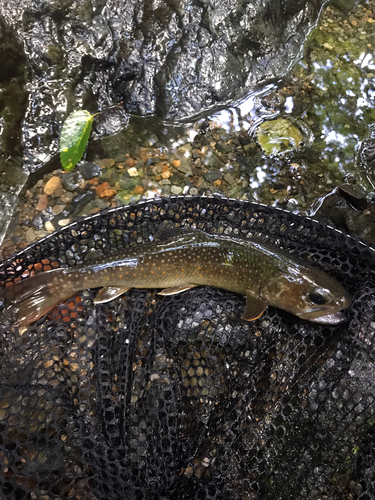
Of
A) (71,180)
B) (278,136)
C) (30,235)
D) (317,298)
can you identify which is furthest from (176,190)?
(317,298)

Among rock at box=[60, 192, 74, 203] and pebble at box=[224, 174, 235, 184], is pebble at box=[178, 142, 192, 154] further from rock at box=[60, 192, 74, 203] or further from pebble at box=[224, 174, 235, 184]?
rock at box=[60, 192, 74, 203]

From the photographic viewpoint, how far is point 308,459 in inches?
101

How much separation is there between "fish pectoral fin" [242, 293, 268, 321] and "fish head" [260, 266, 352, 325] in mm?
56

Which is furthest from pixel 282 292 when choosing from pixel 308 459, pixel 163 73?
pixel 163 73

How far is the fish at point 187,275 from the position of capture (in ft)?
9.48

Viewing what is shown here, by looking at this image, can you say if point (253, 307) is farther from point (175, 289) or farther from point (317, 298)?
point (175, 289)

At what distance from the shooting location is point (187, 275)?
3.11 metres

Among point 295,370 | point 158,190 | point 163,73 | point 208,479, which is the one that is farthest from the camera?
point 163,73

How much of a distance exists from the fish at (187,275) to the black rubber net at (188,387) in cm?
12

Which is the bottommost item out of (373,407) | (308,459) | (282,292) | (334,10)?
(308,459)

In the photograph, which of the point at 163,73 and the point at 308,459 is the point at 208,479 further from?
the point at 163,73

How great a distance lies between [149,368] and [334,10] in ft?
19.5

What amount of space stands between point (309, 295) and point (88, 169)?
2.95m

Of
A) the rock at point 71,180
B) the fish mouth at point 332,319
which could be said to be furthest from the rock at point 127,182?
the fish mouth at point 332,319
